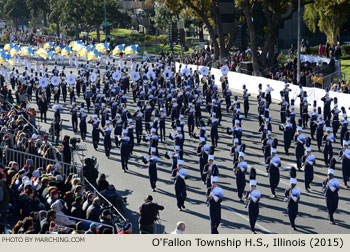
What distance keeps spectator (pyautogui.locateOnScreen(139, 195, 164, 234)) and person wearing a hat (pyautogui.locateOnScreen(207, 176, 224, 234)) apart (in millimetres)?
1489

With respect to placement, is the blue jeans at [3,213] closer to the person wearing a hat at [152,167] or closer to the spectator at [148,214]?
the spectator at [148,214]

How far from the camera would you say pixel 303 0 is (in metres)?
40.0

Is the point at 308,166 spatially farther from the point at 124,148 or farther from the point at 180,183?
the point at 124,148

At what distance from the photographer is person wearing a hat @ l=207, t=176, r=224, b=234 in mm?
15680

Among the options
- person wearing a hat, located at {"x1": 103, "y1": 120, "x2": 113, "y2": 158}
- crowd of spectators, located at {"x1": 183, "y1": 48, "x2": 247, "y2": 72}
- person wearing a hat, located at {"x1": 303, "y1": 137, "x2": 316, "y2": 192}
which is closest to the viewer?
person wearing a hat, located at {"x1": 303, "y1": 137, "x2": 316, "y2": 192}

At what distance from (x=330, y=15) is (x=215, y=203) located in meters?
29.4

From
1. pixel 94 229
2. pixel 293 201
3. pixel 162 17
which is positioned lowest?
pixel 293 201

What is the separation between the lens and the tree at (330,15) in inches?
1580

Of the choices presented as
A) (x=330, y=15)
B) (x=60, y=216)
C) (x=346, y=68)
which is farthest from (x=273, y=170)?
(x=330, y=15)

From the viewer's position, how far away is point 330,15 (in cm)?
4241

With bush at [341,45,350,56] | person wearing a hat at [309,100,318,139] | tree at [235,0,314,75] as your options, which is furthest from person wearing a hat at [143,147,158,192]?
bush at [341,45,350,56]

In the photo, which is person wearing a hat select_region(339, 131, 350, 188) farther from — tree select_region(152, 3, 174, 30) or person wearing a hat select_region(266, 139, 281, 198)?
tree select_region(152, 3, 174, 30)

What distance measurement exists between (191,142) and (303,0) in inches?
683

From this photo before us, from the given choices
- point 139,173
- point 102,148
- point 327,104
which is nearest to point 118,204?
point 139,173
